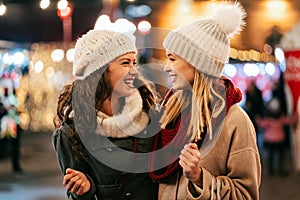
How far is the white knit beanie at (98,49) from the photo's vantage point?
2533 millimetres

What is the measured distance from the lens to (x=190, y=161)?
2.17 m

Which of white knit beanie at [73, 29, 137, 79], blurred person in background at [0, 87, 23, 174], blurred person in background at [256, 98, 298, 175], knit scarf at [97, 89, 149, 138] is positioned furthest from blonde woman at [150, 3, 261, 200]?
blurred person in background at [0, 87, 23, 174]

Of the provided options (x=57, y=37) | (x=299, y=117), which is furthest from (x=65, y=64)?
(x=299, y=117)

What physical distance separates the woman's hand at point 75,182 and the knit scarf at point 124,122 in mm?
228

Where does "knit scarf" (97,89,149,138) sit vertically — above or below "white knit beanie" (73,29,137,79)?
below

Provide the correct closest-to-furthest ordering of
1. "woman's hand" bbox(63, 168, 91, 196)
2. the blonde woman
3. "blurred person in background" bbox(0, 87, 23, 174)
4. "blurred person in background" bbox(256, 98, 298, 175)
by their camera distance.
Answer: the blonde woman < "woman's hand" bbox(63, 168, 91, 196) < "blurred person in background" bbox(256, 98, 298, 175) < "blurred person in background" bbox(0, 87, 23, 174)

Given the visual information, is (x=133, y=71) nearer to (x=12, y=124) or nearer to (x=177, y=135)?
(x=177, y=135)

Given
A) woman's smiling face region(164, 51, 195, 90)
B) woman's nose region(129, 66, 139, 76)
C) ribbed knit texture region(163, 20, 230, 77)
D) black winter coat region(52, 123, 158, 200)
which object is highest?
ribbed knit texture region(163, 20, 230, 77)

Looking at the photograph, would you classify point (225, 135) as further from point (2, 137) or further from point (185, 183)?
point (2, 137)

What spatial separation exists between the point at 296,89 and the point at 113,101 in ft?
12.2

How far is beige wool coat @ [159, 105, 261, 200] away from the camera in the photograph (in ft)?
7.40

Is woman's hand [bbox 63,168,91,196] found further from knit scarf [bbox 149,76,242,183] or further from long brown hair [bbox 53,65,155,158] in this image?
knit scarf [bbox 149,76,242,183]

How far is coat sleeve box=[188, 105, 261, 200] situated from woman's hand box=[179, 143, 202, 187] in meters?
0.06

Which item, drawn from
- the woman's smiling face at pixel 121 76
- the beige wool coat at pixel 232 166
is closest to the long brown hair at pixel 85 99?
the woman's smiling face at pixel 121 76
